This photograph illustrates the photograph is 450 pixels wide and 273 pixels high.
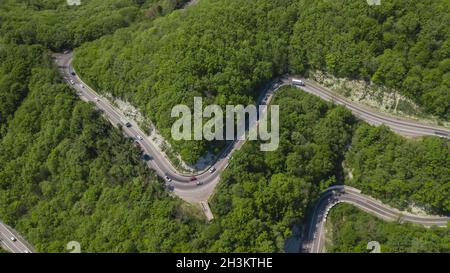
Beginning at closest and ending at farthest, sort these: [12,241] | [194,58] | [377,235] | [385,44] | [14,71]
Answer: [377,235] → [12,241] → [194,58] → [385,44] → [14,71]

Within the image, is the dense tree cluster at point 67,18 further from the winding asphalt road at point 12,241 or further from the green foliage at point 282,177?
the green foliage at point 282,177

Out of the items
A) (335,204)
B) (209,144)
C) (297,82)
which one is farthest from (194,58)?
(335,204)

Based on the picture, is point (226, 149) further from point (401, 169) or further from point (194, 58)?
point (401, 169)

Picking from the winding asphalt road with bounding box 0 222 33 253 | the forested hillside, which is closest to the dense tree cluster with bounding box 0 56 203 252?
the winding asphalt road with bounding box 0 222 33 253

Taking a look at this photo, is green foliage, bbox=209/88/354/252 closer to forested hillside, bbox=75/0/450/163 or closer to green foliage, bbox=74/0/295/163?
green foliage, bbox=74/0/295/163

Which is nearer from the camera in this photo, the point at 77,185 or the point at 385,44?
the point at 77,185

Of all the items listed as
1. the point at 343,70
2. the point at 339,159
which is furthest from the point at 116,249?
the point at 343,70

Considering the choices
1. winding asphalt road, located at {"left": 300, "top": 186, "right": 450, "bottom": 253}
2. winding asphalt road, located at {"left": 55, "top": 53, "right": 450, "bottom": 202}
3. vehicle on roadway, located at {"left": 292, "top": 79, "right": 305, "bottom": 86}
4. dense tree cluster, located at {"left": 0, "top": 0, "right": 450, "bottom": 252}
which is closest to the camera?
dense tree cluster, located at {"left": 0, "top": 0, "right": 450, "bottom": 252}
